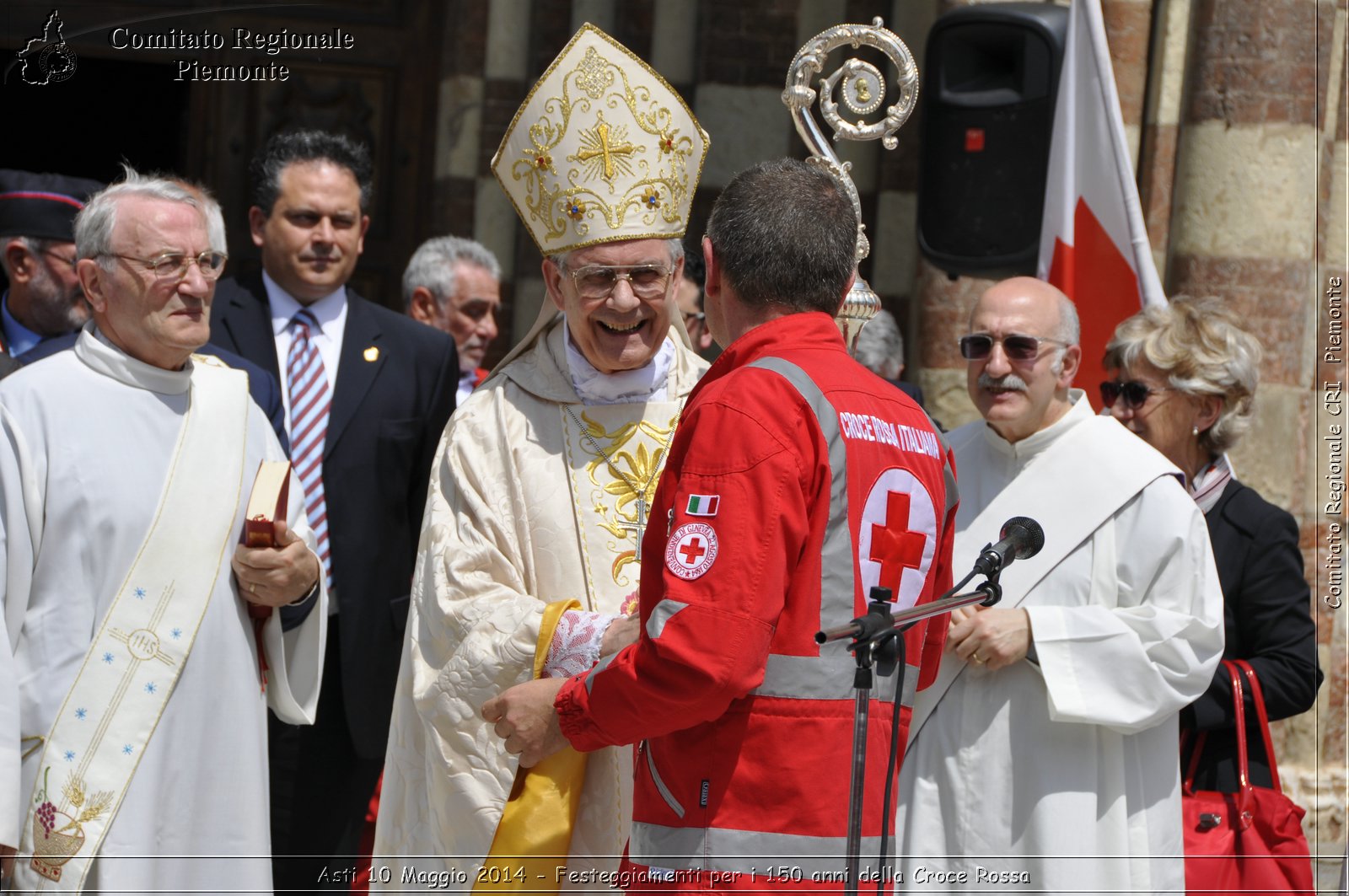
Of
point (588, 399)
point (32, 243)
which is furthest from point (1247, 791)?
point (32, 243)

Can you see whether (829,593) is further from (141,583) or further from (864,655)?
(141,583)

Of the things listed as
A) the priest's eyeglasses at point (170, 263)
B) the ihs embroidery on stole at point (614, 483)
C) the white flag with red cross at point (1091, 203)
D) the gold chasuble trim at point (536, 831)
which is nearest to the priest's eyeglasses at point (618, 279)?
the ihs embroidery on stole at point (614, 483)

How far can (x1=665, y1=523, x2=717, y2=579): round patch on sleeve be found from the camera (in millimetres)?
2574

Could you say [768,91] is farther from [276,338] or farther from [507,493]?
[507,493]

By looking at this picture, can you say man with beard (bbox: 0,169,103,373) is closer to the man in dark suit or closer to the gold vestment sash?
the man in dark suit

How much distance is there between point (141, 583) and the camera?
352 centimetres

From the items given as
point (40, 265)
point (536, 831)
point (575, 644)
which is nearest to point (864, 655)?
point (575, 644)

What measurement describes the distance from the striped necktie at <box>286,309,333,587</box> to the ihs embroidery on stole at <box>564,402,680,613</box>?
110 centimetres

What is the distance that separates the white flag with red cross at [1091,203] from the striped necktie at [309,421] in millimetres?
2419

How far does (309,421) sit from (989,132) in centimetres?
280

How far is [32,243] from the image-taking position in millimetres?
4645

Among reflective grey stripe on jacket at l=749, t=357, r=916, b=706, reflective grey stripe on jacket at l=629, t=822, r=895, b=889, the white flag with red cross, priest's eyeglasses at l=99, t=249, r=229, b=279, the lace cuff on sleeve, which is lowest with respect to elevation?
reflective grey stripe on jacket at l=629, t=822, r=895, b=889

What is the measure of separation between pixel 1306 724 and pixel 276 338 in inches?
167

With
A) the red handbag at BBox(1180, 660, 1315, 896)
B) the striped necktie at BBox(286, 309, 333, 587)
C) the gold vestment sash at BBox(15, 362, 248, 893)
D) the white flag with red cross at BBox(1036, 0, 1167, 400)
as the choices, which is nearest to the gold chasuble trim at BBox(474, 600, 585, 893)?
the gold vestment sash at BBox(15, 362, 248, 893)
